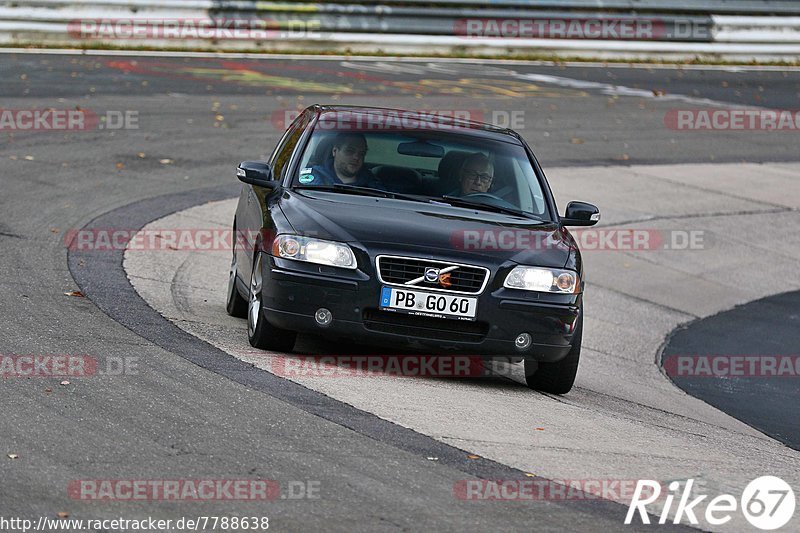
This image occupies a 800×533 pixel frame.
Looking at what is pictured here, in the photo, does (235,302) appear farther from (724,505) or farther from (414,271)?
(724,505)

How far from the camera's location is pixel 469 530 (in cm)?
541

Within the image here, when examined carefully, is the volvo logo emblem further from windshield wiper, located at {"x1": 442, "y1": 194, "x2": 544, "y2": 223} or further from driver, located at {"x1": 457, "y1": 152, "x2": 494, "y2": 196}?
driver, located at {"x1": 457, "y1": 152, "x2": 494, "y2": 196}

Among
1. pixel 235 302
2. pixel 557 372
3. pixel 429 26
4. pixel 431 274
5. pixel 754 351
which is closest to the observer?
pixel 431 274

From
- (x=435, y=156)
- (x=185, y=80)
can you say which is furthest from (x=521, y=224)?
(x=185, y=80)

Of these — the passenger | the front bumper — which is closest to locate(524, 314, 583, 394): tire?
the front bumper

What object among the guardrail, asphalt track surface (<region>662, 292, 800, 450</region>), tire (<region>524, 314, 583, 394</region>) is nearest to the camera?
tire (<region>524, 314, 583, 394</region>)

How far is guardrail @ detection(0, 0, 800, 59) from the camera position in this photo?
2522cm

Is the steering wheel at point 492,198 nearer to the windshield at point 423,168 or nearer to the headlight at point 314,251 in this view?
the windshield at point 423,168

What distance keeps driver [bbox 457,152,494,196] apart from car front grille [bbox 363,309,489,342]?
137cm

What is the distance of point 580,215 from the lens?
9.22m

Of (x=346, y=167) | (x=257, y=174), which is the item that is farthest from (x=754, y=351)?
(x=257, y=174)

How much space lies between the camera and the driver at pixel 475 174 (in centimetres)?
910

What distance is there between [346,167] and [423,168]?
1.75 feet

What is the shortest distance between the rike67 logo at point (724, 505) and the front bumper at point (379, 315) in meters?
1.84
